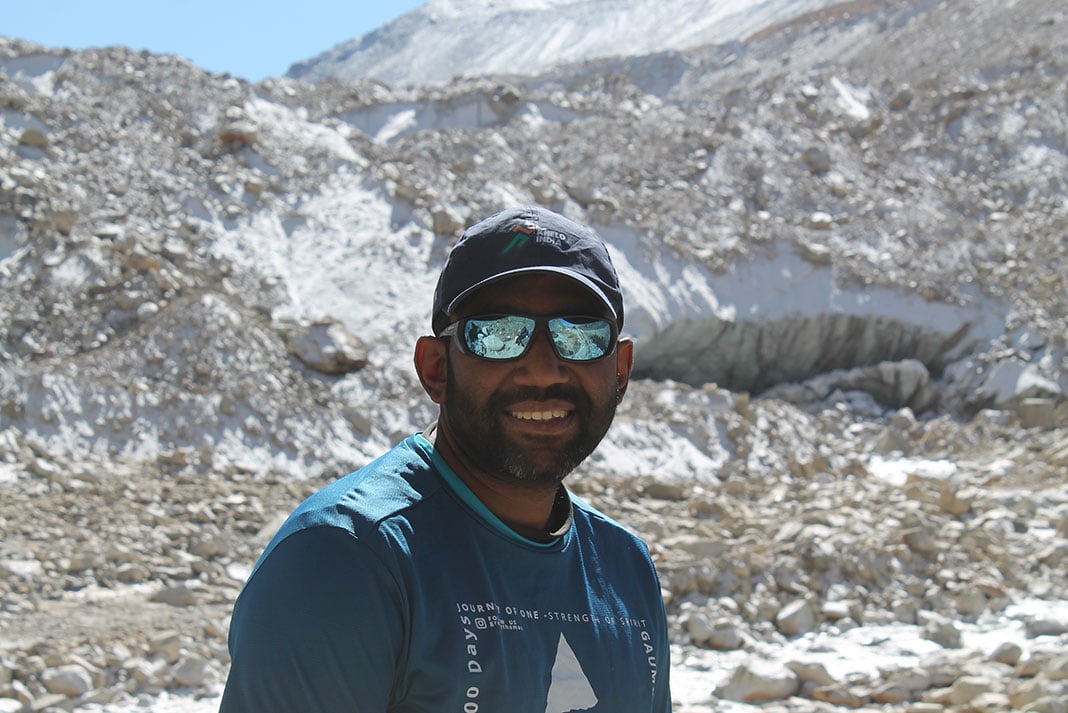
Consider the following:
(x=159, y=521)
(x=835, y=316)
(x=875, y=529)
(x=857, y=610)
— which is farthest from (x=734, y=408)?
(x=159, y=521)

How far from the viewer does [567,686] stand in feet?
5.10

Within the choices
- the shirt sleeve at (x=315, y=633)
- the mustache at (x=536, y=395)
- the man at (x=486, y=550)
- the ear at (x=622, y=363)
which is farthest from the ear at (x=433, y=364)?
the shirt sleeve at (x=315, y=633)

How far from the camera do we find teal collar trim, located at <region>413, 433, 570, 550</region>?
160 cm

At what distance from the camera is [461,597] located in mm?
1478

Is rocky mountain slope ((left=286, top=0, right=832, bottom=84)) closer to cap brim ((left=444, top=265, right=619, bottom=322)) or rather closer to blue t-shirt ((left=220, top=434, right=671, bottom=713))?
cap brim ((left=444, top=265, right=619, bottom=322))

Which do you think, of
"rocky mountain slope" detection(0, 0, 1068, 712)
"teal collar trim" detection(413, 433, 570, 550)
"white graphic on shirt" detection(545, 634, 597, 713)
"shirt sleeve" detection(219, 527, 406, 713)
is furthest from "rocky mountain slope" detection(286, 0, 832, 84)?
"shirt sleeve" detection(219, 527, 406, 713)

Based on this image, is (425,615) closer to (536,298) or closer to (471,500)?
(471,500)

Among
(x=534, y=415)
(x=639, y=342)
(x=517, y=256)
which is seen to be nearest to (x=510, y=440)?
(x=534, y=415)

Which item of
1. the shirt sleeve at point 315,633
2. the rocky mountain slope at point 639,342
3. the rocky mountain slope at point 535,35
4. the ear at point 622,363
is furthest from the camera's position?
the rocky mountain slope at point 535,35

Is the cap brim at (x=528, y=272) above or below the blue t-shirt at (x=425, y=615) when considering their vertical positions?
above

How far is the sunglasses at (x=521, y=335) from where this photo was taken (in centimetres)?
164

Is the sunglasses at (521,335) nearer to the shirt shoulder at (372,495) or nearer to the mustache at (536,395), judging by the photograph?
the mustache at (536,395)

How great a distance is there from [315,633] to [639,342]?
10.5 metres

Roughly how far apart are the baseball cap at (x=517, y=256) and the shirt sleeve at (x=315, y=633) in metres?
0.42
